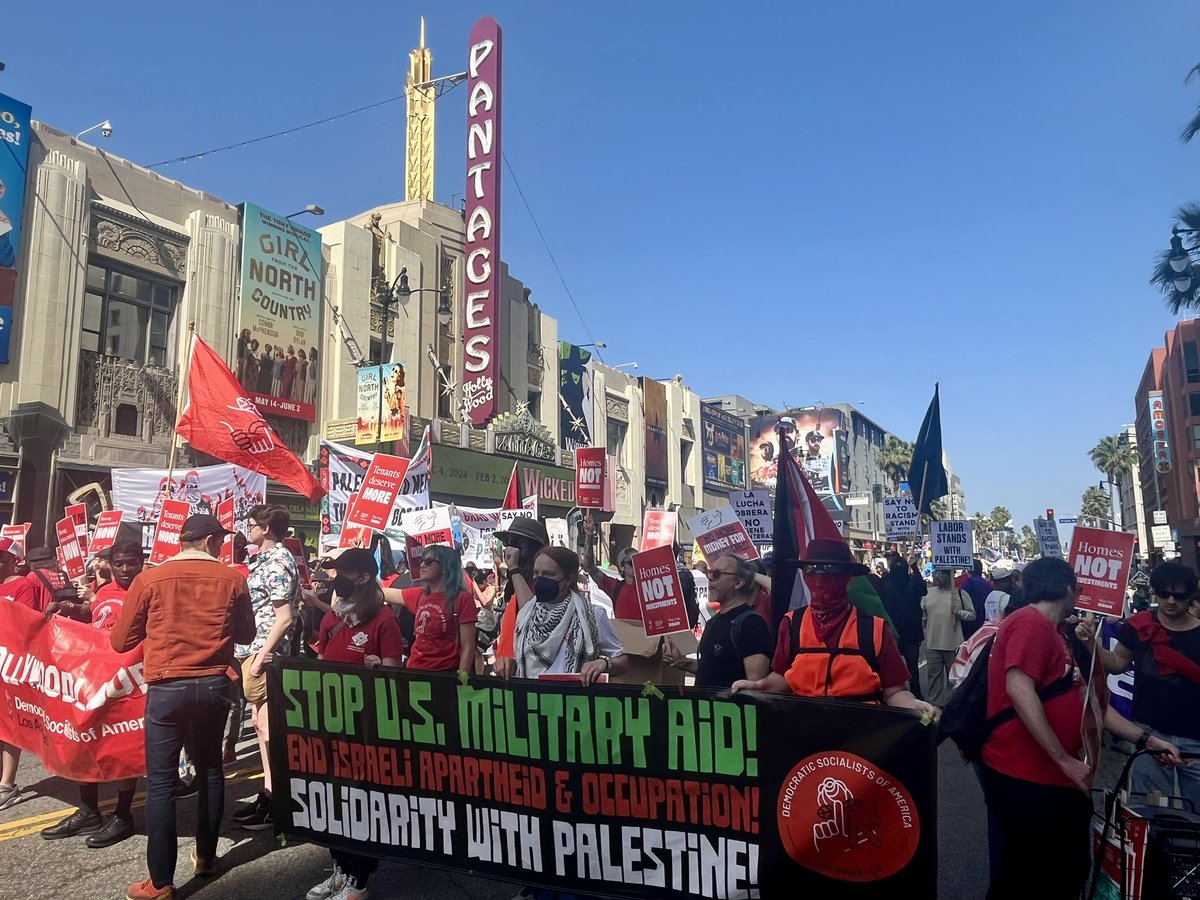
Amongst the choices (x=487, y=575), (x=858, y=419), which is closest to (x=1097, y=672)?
(x=487, y=575)

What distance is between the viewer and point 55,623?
5.62 meters

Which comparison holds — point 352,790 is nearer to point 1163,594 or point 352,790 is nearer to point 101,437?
point 1163,594

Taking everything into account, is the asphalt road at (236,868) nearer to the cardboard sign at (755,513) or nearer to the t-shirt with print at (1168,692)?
the t-shirt with print at (1168,692)

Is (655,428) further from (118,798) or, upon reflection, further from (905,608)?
(118,798)

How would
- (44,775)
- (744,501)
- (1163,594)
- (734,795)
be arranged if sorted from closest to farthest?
1. (734,795)
2. (1163,594)
3. (44,775)
4. (744,501)

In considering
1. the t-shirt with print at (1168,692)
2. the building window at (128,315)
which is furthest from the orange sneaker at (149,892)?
the building window at (128,315)

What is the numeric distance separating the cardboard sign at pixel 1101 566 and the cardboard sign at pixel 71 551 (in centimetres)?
1132

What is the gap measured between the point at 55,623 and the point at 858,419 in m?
101

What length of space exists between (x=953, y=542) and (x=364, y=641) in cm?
995

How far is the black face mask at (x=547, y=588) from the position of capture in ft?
15.2

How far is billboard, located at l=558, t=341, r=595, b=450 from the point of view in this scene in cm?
3388

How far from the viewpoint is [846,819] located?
3.28 m

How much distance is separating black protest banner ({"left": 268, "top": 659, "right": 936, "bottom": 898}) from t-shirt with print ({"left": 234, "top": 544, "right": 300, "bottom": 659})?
3.67 feet

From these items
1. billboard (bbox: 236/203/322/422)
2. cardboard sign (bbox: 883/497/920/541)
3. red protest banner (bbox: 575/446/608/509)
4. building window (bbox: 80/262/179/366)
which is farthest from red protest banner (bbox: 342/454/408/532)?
cardboard sign (bbox: 883/497/920/541)
